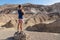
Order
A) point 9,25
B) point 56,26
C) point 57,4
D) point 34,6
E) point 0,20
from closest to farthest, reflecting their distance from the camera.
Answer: point 56,26 → point 9,25 → point 0,20 → point 57,4 → point 34,6

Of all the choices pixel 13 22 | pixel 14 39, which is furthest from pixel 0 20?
pixel 14 39

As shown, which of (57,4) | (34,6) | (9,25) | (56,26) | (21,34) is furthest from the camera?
(34,6)

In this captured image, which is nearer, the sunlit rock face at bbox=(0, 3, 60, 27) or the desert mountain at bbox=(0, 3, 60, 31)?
the desert mountain at bbox=(0, 3, 60, 31)

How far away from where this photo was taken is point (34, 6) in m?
106

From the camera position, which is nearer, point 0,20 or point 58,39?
point 58,39

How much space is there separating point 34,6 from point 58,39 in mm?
92799

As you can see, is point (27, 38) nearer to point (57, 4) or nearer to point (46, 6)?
point (57, 4)

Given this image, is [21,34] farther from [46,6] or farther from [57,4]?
[46,6]

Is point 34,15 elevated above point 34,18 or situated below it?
above

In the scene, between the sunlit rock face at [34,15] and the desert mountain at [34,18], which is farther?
the sunlit rock face at [34,15]

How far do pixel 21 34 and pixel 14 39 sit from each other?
767mm

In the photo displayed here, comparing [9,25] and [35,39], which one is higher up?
[35,39]

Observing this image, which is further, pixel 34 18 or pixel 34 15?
pixel 34 15

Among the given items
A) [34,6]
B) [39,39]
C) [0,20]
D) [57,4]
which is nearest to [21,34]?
[39,39]
